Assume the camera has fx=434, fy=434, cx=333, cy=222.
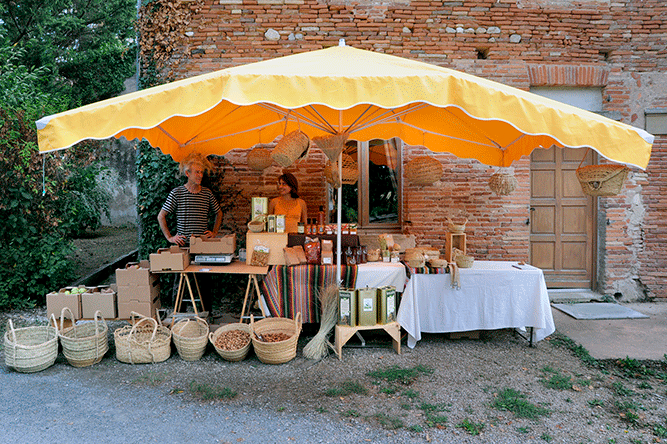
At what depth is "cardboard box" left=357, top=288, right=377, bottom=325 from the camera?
14.1 feet

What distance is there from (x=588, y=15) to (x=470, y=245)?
382 cm

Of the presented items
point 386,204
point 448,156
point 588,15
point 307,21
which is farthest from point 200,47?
point 588,15

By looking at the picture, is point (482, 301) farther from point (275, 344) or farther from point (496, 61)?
point (496, 61)

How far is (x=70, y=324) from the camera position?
4555mm

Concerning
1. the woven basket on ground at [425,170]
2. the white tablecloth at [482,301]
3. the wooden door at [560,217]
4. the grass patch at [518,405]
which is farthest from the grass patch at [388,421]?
the wooden door at [560,217]

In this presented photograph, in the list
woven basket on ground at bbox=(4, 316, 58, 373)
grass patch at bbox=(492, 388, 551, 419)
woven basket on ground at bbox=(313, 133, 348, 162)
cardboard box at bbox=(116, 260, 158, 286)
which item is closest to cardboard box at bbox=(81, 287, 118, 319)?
cardboard box at bbox=(116, 260, 158, 286)

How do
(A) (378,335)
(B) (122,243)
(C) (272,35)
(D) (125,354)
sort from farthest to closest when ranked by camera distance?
(B) (122,243) < (C) (272,35) < (A) (378,335) < (D) (125,354)

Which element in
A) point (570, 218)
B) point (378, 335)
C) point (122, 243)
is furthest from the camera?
point (122, 243)

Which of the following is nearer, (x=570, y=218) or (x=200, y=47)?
(x=200, y=47)

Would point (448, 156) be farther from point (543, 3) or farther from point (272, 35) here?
point (272, 35)

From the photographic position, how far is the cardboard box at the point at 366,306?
429 cm

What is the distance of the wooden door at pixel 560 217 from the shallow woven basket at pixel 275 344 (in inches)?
163

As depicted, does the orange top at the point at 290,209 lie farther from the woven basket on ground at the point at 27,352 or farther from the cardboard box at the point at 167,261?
the woven basket on ground at the point at 27,352

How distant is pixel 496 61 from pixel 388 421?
5311 millimetres
